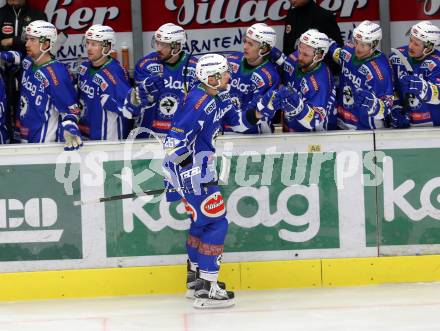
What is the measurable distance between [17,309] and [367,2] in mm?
4222

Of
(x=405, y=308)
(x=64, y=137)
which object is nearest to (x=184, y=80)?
(x=64, y=137)

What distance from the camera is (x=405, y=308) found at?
8.50 meters

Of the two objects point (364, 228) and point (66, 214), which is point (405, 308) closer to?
point (364, 228)

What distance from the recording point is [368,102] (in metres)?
9.18

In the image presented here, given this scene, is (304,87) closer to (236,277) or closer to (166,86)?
(166,86)

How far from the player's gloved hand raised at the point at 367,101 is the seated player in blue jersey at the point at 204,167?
1.02m

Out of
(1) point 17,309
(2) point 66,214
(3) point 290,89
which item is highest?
(3) point 290,89

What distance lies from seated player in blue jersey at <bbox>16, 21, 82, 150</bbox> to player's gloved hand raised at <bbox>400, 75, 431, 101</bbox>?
232cm

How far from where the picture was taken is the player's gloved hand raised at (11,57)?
9617mm

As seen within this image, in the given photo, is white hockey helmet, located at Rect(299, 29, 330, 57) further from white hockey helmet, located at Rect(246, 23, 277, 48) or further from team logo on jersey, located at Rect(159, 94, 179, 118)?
team logo on jersey, located at Rect(159, 94, 179, 118)

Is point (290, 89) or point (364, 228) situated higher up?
point (290, 89)

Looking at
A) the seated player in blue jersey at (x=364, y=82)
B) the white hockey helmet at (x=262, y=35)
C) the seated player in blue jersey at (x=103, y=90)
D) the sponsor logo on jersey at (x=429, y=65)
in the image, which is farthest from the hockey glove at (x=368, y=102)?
the seated player in blue jersey at (x=103, y=90)

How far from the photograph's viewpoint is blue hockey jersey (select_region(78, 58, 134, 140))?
9.50 metres

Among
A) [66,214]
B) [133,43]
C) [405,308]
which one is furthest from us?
[133,43]
